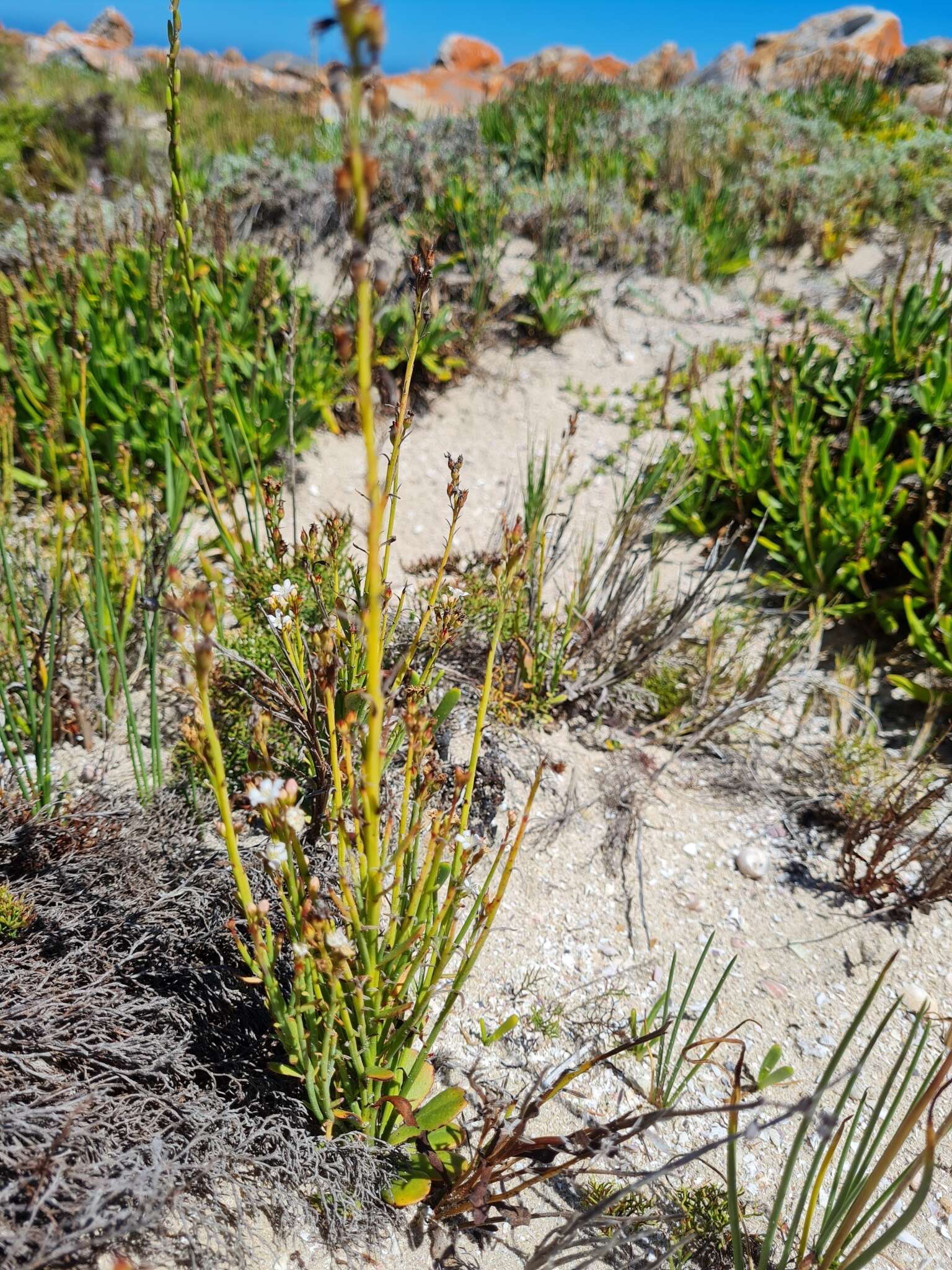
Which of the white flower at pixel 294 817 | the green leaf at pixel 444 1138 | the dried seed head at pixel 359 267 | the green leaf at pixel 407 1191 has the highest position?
the dried seed head at pixel 359 267

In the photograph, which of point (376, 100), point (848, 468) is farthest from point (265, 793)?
point (848, 468)

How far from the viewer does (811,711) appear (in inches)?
121

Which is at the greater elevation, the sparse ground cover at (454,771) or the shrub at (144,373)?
the shrub at (144,373)

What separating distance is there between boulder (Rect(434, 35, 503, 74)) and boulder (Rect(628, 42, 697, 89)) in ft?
34.4

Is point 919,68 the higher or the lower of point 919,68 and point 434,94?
the higher

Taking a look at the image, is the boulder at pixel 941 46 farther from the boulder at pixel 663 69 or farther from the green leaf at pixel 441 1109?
the green leaf at pixel 441 1109

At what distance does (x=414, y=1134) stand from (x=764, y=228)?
23.3 feet

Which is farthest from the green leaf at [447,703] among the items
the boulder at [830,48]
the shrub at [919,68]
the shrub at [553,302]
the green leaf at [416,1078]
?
the shrub at [919,68]

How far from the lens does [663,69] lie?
12234mm

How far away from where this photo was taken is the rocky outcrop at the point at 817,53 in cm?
1134

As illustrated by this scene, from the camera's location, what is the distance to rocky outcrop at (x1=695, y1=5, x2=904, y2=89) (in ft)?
37.2

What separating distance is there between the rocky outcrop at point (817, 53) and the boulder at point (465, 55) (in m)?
10.7

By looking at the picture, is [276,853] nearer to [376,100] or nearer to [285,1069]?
[285,1069]

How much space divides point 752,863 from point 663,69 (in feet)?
45.2
